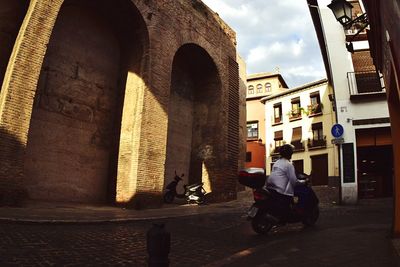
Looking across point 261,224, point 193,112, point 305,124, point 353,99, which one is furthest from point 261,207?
point 305,124

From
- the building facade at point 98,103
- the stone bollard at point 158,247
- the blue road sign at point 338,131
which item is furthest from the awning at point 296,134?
the stone bollard at point 158,247

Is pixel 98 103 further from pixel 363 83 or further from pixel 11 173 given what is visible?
pixel 363 83

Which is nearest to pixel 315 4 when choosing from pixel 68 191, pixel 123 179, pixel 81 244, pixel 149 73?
pixel 149 73

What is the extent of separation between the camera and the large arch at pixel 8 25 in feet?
28.1

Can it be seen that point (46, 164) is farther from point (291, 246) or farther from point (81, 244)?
point (291, 246)

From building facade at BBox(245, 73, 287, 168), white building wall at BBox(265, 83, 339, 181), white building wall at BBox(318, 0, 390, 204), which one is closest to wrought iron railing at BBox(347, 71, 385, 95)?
white building wall at BBox(318, 0, 390, 204)

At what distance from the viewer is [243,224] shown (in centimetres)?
685

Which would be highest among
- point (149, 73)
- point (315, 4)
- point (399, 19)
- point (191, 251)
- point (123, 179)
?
point (315, 4)

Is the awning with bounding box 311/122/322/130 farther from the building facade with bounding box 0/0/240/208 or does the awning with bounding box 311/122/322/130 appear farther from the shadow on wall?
the shadow on wall

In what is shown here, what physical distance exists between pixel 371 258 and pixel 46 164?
315 inches

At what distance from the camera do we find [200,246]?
4.76 m

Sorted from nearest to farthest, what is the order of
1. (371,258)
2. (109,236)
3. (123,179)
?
(371,258)
(109,236)
(123,179)

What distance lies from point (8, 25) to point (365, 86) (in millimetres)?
12924

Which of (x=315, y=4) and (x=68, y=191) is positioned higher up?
(x=315, y=4)
